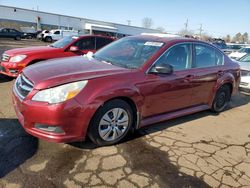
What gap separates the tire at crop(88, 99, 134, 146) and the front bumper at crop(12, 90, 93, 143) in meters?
0.17

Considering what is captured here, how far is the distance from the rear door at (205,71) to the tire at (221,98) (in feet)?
1.24

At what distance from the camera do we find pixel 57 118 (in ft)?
9.91

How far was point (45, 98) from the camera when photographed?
9.98ft

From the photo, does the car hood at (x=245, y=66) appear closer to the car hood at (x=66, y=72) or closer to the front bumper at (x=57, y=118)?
the car hood at (x=66, y=72)

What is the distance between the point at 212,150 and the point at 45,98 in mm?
2604

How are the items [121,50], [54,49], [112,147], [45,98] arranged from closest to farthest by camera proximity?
[45,98] < [112,147] < [121,50] < [54,49]

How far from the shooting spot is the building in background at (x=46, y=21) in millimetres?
47344

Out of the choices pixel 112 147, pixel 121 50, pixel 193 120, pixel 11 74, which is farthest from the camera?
pixel 11 74

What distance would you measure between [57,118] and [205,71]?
3.06m

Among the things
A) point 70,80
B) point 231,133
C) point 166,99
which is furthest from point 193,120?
point 70,80

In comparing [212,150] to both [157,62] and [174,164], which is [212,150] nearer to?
[174,164]

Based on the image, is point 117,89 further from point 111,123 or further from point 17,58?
point 17,58

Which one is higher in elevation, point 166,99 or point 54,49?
point 54,49

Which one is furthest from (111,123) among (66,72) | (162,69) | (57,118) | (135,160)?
(162,69)
